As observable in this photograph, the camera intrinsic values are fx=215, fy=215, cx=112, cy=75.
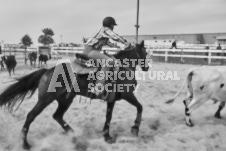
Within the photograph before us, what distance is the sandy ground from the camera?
12.3 ft

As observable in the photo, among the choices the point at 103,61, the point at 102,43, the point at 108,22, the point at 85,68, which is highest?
the point at 108,22

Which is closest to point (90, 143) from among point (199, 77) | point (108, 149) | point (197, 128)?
point (108, 149)

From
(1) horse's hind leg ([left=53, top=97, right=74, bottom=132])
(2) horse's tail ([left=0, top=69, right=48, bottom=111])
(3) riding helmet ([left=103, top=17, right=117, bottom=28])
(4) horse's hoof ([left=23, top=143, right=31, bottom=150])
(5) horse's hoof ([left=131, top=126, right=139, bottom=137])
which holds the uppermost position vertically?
(3) riding helmet ([left=103, top=17, right=117, bottom=28])

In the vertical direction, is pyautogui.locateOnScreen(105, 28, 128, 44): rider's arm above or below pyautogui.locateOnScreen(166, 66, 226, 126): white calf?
above

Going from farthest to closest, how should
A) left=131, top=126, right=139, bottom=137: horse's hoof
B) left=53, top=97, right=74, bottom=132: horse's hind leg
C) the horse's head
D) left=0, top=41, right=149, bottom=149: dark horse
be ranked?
1. the horse's head
2. left=53, top=97, right=74, bottom=132: horse's hind leg
3. left=131, top=126, right=139, bottom=137: horse's hoof
4. left=0, top=41, right=149, bottom=149: dark horse

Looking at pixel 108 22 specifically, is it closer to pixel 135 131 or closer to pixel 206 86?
pixel 135 131

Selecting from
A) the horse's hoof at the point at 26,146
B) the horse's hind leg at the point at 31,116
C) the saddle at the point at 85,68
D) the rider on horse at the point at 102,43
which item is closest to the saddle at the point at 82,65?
the saddle at the point at 85,68

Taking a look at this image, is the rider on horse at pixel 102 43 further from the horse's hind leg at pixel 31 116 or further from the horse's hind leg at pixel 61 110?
the horse's hind leg at pixel 31 116

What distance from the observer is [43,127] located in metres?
4.48

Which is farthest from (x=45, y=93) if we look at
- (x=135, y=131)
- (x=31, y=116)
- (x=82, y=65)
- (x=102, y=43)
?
(x=135, y=131)

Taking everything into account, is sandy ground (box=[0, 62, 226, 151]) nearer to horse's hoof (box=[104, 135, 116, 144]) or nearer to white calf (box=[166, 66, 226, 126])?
horse's hoof (box=[104, 135, 116, 144])

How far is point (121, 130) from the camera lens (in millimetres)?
4484

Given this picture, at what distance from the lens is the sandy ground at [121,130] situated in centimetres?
374

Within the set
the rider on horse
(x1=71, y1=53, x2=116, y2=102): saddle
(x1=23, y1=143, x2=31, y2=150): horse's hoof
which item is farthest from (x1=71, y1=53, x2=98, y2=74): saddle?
(x1=23, y1=143, x2=31, y2=150): horse's hoof
